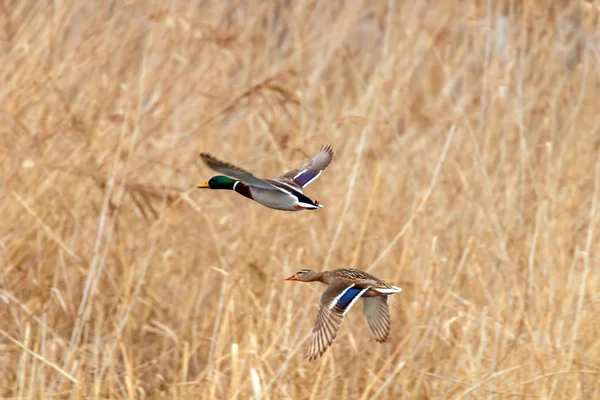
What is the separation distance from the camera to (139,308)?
3.35m

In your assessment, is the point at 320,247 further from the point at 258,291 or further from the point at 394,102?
the point at 394,102

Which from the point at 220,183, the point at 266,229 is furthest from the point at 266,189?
the point at 266,229

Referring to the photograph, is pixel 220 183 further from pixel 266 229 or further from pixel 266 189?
pixel 266 229

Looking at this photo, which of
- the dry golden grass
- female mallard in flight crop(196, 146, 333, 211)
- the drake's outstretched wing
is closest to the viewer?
female mallard in flight crop(196, 146, 333, 211)

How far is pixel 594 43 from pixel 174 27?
1.55 meters

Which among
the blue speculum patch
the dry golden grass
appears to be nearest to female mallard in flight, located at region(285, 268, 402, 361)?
the blue speculum patch

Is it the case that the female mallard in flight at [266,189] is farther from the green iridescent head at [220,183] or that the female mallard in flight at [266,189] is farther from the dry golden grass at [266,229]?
the dry golden grass at [266,229]

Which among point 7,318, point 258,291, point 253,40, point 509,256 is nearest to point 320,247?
point 258,291

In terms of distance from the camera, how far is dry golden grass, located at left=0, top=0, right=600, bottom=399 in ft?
9.24

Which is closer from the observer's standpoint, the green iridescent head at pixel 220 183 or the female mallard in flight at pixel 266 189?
the female mallard in flight at pixel 266 189

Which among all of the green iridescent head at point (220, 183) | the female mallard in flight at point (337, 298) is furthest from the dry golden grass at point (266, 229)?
the green iridescent head at point (220, 183)

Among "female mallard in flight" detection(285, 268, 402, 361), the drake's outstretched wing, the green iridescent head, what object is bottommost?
"female mallard in flight" detection(285, 268, 402, 361)

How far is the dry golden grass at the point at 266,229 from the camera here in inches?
111

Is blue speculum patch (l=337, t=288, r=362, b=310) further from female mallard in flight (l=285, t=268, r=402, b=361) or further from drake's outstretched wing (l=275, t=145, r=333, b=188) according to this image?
drake's outstretched wing (l=275, t=145, r=333, b=188)
